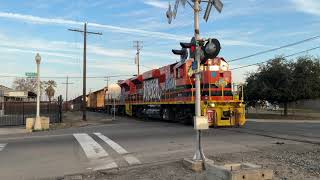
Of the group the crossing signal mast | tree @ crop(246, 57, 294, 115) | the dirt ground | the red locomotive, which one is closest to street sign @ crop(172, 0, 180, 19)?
the crossing signal mast

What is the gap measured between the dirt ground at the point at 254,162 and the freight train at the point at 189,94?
6927 millimetres

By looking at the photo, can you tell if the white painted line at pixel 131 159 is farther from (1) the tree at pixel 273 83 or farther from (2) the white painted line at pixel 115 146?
(1) the tree at pixel 273 83

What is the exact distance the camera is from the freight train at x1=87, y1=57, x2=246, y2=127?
85.8 feet

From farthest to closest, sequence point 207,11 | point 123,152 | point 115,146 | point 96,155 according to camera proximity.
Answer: point 115,146 → point 123,152 → point 96,155 → point 207,11

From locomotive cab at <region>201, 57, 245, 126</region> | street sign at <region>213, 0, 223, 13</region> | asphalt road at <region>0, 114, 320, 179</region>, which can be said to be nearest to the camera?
street sign at <region>213, 0, 223, 13</region>

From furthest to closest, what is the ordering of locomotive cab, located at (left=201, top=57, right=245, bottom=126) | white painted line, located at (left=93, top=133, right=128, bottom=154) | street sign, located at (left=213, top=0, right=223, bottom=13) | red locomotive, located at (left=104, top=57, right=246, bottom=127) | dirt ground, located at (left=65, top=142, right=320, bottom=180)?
red locomotive, located at (left=104, top=57, right=246, bottom=127)
locomotive cab, located at (left=201, top=57, right=245, bottom=126)
white painted line, located at (left=93, top=133, right=128, bottom=154)
street sign, located at (left=213, top=0, right=223, bottom=13)
dirt ground, located at (left=65, top=142, right=320, bottom=180)

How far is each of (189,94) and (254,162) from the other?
15330 mm

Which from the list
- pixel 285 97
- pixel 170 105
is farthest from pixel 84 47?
pixel 285 97

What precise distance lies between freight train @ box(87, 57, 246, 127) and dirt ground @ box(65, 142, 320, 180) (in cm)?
693

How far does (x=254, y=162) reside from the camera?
38.8ft

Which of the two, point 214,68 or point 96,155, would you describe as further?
point 214,68

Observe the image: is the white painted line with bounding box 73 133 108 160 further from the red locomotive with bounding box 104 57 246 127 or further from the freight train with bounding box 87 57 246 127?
the red locomotive with bounding box 104 57 246 127

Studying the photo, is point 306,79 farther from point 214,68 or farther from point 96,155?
point 96,155

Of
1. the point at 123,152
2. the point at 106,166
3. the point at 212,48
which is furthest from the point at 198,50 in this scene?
the point at 123,152
